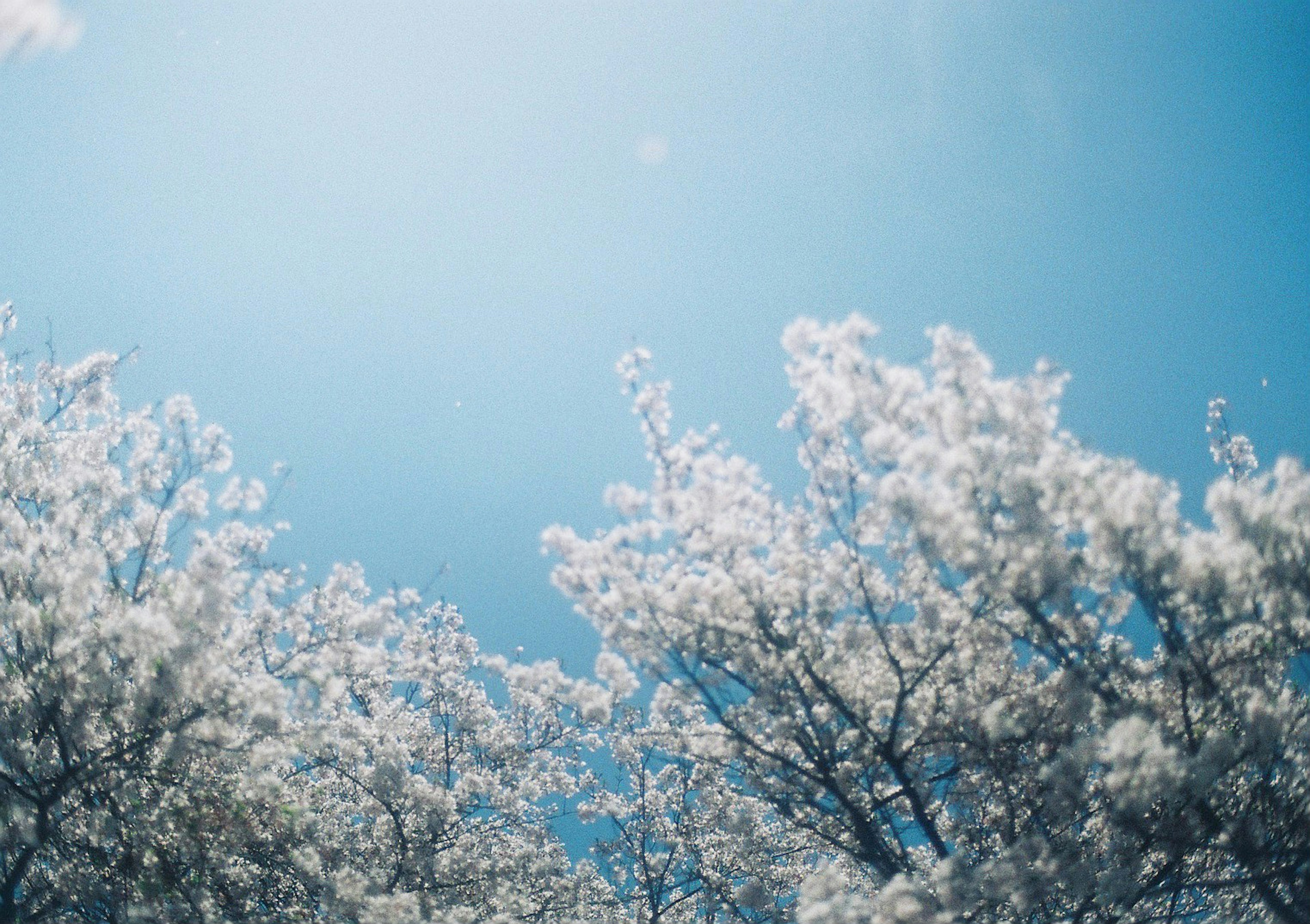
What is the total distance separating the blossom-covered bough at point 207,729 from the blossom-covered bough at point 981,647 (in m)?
2.33

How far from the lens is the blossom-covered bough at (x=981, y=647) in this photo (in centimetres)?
Result: 607

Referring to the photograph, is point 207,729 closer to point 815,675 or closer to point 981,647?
point 815,675

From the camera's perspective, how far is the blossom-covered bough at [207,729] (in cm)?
792

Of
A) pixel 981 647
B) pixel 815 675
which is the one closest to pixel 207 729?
pixel 815 675

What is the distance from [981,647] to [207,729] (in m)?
9.03

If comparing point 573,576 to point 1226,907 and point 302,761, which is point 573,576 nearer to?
point 302,761

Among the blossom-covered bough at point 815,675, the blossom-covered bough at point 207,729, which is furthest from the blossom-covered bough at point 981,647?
the blossom-covered bough at point 207,729

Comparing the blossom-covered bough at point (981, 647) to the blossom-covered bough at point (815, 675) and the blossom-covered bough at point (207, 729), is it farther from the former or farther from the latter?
the blossom-covered bough at point (207, 729)

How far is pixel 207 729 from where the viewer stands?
25.6 feet

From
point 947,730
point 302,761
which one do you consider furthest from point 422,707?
point 947,730

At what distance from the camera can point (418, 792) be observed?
1127 centimetres

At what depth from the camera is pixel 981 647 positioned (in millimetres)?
7809

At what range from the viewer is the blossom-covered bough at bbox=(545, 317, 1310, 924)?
6.07m

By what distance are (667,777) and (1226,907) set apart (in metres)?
9.81
